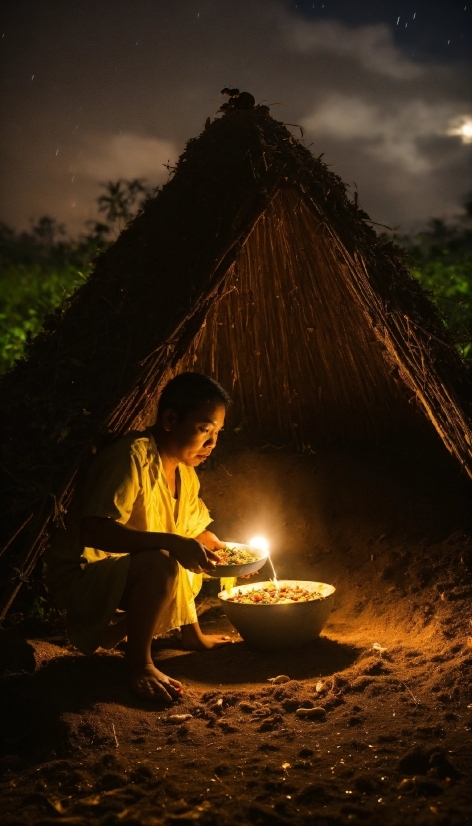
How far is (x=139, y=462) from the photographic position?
3357 millimetres

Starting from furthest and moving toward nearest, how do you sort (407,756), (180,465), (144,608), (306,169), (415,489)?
(415,489) → (180,465) → (306,169) → (144,608) → (407,756)

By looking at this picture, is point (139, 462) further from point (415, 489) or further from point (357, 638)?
point (415, 489)

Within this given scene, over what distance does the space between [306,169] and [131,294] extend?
3.59 feet

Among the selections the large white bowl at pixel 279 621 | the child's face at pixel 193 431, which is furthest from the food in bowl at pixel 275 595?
the child's face at pixel 193 431

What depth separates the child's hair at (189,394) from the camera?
3531 mm

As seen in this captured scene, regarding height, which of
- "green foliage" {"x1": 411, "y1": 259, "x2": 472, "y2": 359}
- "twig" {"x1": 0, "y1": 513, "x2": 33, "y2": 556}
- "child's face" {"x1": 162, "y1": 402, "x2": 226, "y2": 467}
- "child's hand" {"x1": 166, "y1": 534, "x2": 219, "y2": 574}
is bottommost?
"child's hand" {"x1": 166, "y1": 534, "x2": 219, "y2": 574}

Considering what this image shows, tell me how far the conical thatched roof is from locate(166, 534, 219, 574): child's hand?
1.75 feet

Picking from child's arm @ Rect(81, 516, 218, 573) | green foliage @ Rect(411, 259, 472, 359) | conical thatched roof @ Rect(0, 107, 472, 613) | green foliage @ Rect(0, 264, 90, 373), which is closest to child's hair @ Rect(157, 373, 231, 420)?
conical thatched roof @ Rect(0, 107, 472, 613)

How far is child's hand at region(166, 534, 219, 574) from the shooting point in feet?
10.3

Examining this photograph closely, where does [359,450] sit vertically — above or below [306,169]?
below

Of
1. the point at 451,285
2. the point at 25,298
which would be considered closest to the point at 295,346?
the point at 451,285

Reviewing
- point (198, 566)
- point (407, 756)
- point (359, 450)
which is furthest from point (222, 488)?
point (407, 756)

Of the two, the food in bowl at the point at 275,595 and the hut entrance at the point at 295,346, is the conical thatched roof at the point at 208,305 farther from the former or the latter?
the food in bowl at the point at 275,595

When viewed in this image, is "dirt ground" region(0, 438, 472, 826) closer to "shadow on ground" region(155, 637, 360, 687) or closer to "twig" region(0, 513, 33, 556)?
"shadow on ground" region(155, 637, 360, 687)
